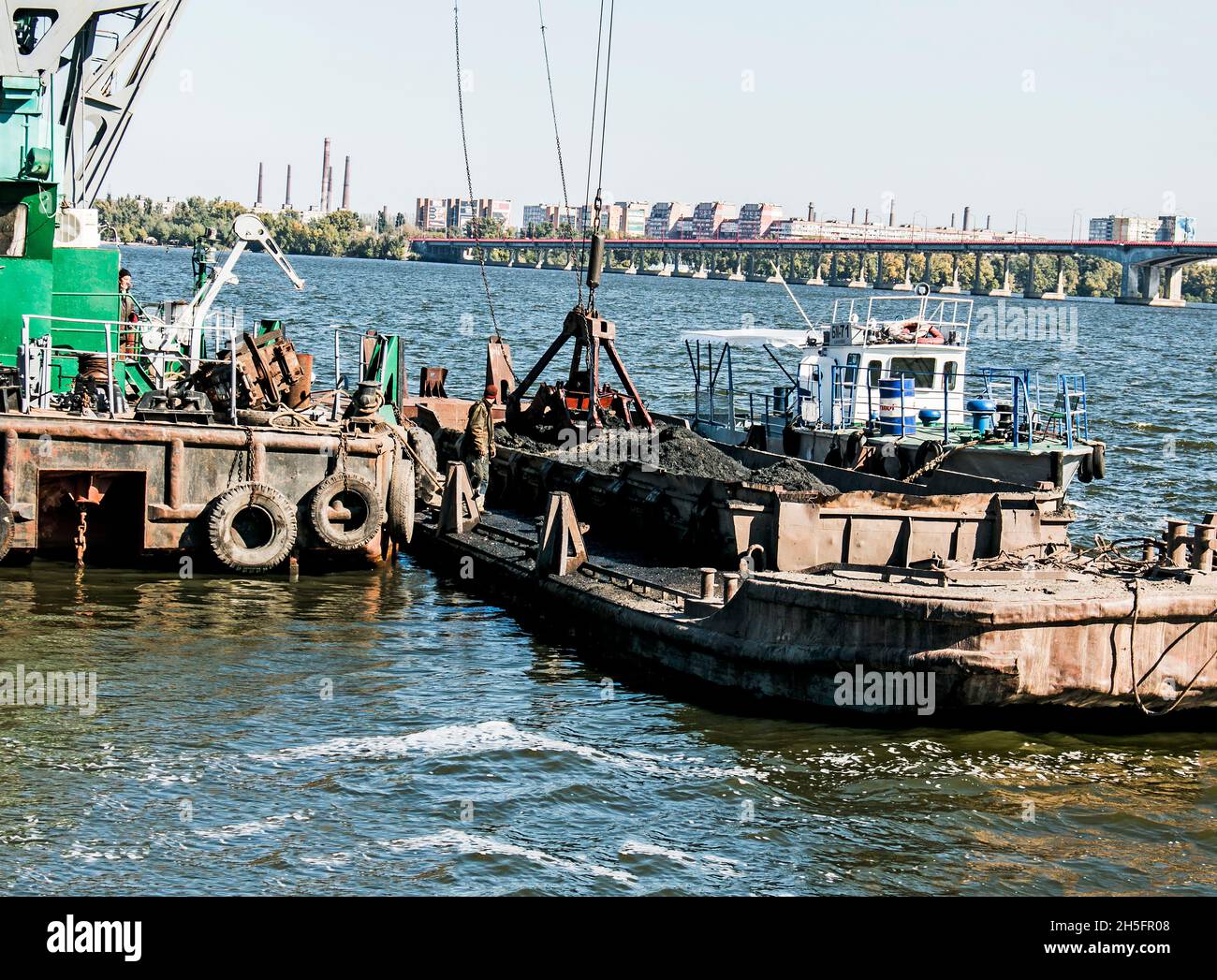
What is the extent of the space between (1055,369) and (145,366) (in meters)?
52.7

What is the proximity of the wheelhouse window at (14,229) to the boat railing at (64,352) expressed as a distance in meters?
1.07

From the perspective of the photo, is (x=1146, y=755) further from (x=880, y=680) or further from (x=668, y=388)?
(x=668, y=388)

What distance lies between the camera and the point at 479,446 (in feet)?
72.9

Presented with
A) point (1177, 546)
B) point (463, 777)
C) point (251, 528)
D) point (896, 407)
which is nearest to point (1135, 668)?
point (1177, 546)

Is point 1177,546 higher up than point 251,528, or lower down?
higher up

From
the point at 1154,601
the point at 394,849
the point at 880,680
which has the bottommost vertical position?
the point at 394,849

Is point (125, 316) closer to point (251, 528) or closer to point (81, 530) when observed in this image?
point (81, 530)

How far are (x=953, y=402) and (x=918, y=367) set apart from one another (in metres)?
1.12

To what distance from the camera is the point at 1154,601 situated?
502 inches

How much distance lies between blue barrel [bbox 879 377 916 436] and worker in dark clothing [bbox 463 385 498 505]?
652 centimetres
